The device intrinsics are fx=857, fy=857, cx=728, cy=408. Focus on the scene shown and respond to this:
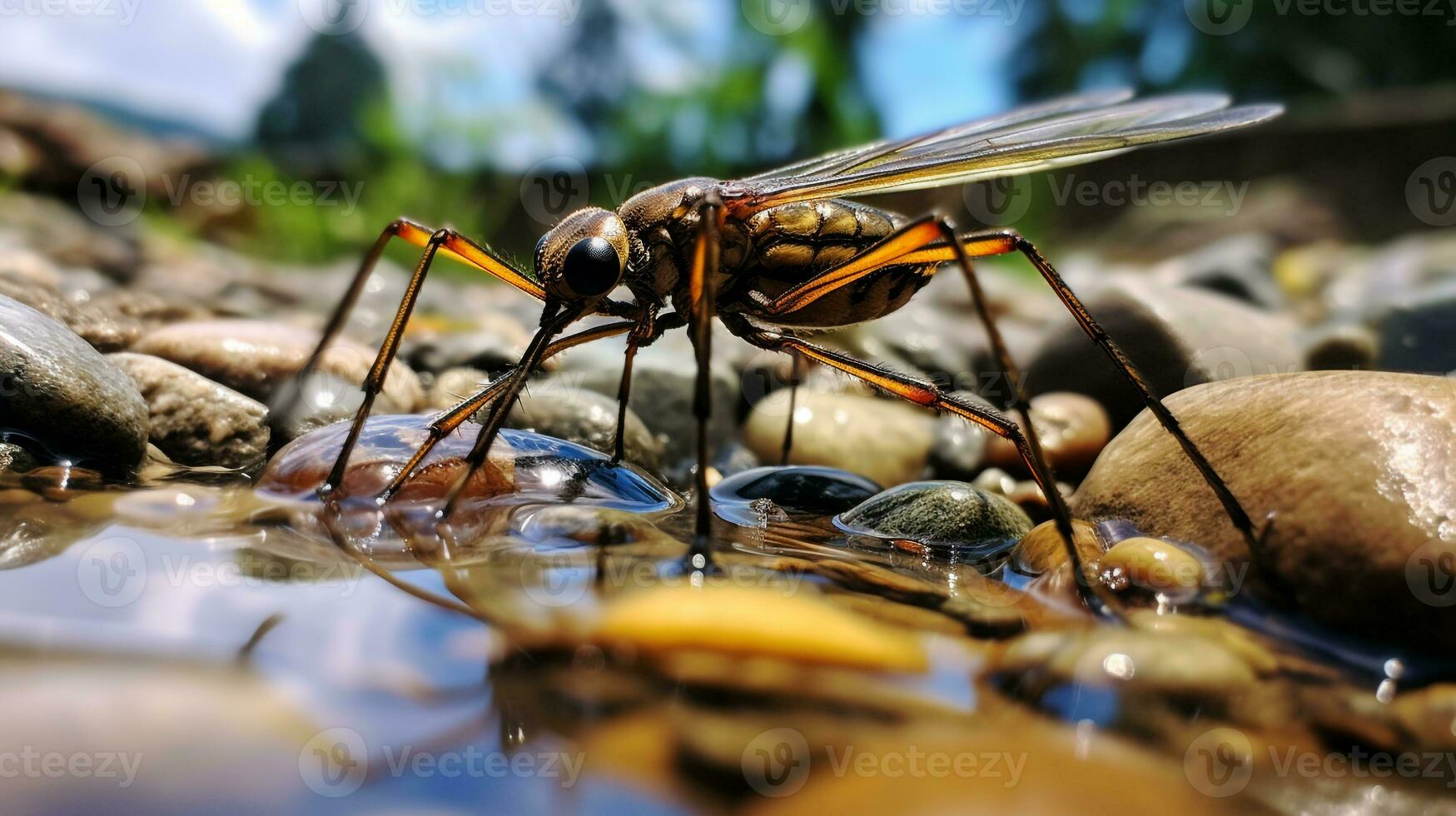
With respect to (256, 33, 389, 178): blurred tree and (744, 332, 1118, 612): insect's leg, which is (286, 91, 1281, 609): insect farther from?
(256, 33, 389, 178): blurred tree

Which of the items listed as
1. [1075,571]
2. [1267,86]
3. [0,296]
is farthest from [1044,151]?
[1267,86]

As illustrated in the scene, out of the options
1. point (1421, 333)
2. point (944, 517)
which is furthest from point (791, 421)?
point (1421, 333)

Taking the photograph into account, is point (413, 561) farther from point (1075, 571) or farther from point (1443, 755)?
point (1443, 755)

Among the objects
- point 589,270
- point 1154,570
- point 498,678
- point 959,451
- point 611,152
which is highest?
point 611,152

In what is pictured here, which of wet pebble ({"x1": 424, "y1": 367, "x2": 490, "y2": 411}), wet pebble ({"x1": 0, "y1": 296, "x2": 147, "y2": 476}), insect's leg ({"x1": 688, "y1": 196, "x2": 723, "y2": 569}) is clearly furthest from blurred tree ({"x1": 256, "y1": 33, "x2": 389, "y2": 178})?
insect's leg ({"x1": 688, "y1": 196, "x2": 723, "y2": 569})

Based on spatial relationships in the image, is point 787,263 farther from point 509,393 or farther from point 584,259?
point 509,393

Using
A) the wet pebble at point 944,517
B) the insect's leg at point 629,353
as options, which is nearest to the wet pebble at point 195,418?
the insect's leg at point 629,353

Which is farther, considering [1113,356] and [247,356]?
[247,356]
